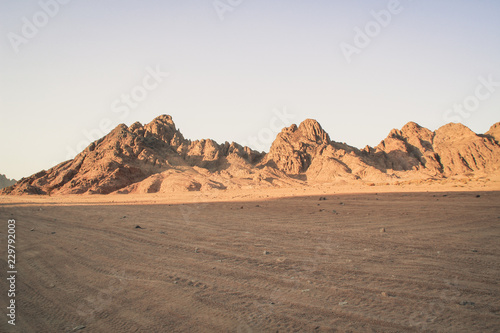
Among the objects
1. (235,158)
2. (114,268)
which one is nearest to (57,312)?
(114,268)

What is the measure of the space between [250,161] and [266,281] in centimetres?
5339

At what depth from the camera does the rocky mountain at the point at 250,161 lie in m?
39.0

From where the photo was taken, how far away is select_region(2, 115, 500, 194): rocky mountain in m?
39.0

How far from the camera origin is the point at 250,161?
2269 inches

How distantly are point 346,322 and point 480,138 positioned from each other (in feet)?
217

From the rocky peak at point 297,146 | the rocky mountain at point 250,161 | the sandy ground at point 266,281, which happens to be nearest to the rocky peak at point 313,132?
the rocky peak at point 297,146

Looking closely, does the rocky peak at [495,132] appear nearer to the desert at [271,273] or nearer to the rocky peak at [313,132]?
the rocky peak at [313,132]

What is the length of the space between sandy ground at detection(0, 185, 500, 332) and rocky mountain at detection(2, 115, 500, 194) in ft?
89.9

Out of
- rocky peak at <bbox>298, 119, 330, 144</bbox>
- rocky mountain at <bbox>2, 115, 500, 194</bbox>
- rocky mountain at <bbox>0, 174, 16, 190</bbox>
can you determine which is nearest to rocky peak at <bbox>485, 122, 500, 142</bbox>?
rocky mountain at <bbox>2, 115, 500, 194</bbox>

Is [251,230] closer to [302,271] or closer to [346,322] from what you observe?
[302,271]

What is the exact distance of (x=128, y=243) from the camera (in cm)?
720

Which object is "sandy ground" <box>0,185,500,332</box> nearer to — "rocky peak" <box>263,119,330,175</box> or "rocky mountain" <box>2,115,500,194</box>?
"rocky mountain" <box>2,115,500,194</box>

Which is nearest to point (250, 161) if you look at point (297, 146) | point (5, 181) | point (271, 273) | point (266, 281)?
point (297, 146)

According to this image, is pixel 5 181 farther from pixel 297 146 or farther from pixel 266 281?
pixel 266 281
